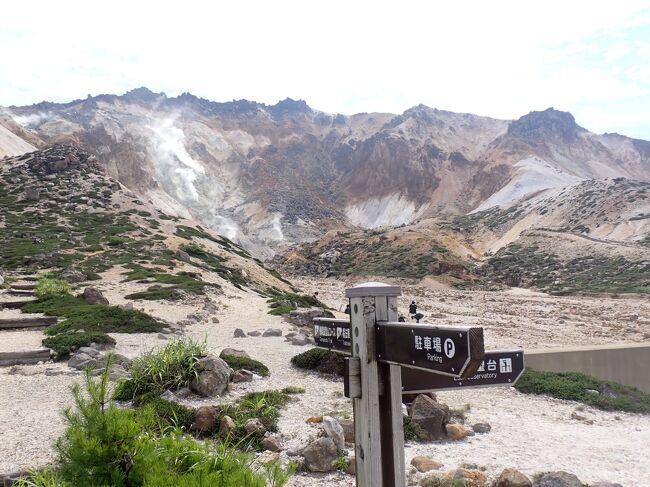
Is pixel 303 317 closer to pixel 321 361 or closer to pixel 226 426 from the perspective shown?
pixel 321 361

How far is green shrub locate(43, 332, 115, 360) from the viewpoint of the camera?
38.9 ft

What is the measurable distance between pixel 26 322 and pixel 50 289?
5.11 metres

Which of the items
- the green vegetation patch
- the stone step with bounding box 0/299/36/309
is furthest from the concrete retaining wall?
the stone step with bounding box 0/299/36/309

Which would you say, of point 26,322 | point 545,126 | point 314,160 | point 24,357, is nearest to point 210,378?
point 24,357

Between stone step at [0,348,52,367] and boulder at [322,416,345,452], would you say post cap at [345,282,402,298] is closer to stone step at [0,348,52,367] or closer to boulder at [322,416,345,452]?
boulder at [322,416,345,452]

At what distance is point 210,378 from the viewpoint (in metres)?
9.09

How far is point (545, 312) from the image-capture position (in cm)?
2897

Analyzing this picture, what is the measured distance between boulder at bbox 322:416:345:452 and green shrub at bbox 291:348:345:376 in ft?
13.8

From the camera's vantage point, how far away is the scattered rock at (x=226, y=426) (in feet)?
23.0

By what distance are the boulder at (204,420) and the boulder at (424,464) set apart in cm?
290

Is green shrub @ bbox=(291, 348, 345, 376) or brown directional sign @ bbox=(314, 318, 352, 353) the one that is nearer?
brown directional sign @ bbox=(314, 318, 352, 353)

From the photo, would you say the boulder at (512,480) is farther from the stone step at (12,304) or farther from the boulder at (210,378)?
the stone step at (12,304)

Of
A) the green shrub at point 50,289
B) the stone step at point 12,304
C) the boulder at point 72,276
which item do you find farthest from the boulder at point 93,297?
the boulder at point 72,276

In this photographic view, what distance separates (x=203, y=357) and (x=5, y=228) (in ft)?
112
